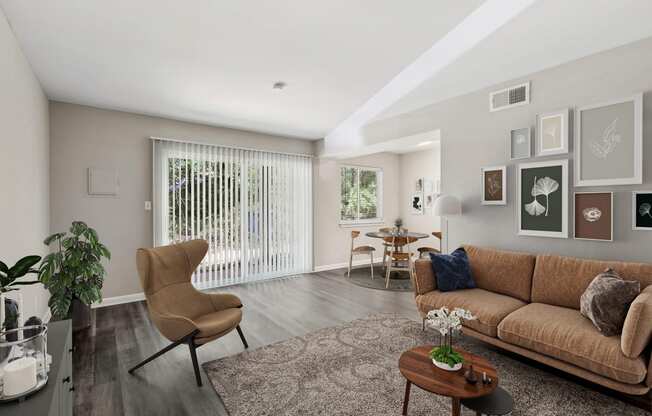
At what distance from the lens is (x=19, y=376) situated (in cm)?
107

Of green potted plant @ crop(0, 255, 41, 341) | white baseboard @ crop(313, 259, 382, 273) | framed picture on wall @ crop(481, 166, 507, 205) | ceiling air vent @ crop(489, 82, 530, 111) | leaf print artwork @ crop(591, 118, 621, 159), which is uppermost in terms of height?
ceiling air vent @ crop(489, 82, 530, 111)

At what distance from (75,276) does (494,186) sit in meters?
4.51

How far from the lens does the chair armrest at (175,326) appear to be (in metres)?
2.33

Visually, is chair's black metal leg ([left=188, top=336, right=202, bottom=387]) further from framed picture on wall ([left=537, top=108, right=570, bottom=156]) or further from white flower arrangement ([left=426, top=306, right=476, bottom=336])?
framed picture on wall ([left=537, top=108, right=570, bottom=156])

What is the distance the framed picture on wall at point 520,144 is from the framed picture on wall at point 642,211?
92 centimetres

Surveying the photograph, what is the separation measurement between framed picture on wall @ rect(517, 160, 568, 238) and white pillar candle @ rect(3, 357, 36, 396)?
381 cm

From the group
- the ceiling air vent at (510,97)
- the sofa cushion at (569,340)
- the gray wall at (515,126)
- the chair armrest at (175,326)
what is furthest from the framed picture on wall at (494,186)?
the chair armrest at (175,326)

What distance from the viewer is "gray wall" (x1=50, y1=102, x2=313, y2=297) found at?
3.91 m

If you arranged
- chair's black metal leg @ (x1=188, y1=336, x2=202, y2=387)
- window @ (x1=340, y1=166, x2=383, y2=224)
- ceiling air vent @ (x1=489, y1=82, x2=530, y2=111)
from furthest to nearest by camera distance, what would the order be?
window @ (x1=340, y1=166, x2=383, y2=224)
ceiling air vent @ (x1=489, y1=82, x2=530, y2=111)
chair's black metal leg @ (x1=188, y1=336, x2=202, y2=387)

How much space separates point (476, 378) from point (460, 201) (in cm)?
245

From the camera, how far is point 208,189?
4.83 m

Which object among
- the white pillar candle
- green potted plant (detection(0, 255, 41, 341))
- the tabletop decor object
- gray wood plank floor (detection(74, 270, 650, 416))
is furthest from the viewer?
gray wood plank floor (detection(74, 270, 650, 416))

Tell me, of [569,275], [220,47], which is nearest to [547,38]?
[569,275]

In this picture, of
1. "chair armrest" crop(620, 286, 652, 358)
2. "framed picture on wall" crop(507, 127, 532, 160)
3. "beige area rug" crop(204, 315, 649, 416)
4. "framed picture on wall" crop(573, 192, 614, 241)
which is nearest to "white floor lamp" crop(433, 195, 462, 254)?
"framed picture on wall" crop(507, 127, 532, 160)
